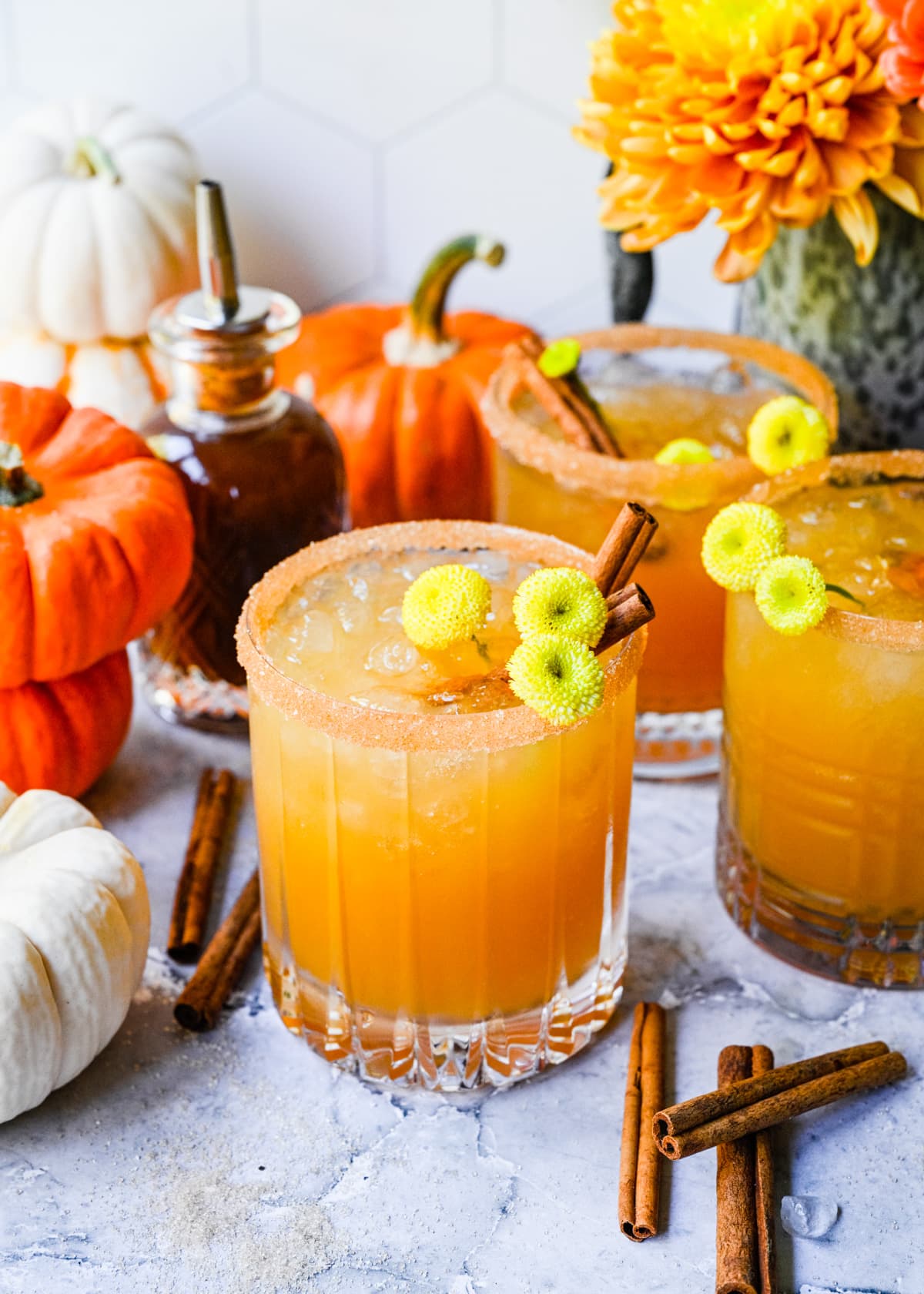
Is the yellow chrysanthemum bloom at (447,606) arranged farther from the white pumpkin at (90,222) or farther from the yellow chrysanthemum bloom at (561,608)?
the white pumpkin at (90,222)

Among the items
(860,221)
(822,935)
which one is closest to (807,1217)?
(822,935)

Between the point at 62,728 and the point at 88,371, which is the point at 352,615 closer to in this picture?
the point at 62,728

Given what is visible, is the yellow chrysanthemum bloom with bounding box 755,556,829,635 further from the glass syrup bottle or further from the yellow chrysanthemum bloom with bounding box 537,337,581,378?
the glass syrup bottle

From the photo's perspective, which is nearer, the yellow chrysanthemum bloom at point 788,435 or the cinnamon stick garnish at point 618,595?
the cinnamon stick garnish at point 618,595

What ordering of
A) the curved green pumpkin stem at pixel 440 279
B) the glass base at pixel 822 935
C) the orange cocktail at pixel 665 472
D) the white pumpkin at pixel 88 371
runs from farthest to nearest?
the white pumpkin at pixel 88 371 → the curved green pumpkin stem at pixel 440 279 → the orange cocktail at pixel 665 472 → the glass base at pixel 822 935

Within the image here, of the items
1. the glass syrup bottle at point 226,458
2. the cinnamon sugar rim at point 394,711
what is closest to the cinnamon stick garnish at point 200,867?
the glass syrup bottle at point 226,458

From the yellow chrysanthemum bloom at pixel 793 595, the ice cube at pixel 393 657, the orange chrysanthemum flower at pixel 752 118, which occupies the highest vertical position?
the orange chrysanthemum flower at pixel 752 118

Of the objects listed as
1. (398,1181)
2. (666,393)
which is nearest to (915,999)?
(398,1181)
